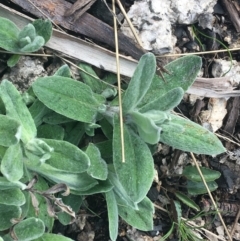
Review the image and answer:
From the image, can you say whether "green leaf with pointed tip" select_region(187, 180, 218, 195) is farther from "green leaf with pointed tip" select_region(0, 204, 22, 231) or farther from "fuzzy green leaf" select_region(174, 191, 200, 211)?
"green leaf with pointed tip" select_region(0, 204, 22, 231)

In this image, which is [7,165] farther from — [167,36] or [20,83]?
[167,36]

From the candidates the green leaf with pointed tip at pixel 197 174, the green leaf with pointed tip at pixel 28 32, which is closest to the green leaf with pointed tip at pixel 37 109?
the green leaf with pointed tip at pixel 28 32

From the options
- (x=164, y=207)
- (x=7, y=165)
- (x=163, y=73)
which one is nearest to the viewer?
(x=7, y=165)

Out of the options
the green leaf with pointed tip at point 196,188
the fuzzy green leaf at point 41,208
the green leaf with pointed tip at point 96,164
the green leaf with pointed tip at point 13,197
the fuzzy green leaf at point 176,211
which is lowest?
the fuzzy green leaf at point 176,211

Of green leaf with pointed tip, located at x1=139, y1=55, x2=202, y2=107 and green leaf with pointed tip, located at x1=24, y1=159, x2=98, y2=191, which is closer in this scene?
green leaf with pointed tip, located at x1=24, y1=159, x2=98, y2=191

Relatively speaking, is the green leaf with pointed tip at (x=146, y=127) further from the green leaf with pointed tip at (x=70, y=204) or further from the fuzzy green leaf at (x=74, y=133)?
the green leaf with pointed tip at (x=70, y=204)

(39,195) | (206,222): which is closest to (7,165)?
(39,195)

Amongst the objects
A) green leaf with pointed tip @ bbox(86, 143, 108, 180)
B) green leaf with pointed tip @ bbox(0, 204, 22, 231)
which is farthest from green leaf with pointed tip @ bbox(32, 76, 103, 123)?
green leaf with pointed tip @ bbox(0, 204, 22, 231)
